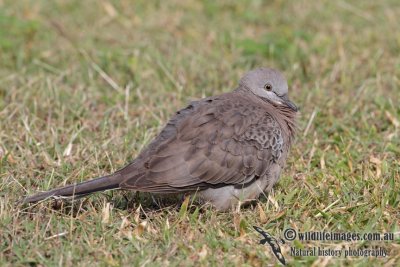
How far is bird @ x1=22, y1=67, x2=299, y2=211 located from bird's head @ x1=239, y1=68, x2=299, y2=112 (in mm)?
350

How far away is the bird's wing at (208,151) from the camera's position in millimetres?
4914

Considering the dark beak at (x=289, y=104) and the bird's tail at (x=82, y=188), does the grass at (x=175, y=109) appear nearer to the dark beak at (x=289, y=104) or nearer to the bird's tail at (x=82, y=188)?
the bird's tail at (x=82, y=188)

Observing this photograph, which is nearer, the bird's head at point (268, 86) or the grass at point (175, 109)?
the grass at point (175, 109)

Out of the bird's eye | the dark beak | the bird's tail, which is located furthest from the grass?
the bird's eye

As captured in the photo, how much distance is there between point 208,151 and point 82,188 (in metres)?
0.91

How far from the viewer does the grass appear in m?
4.47

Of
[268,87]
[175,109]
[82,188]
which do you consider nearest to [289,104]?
[268,87]

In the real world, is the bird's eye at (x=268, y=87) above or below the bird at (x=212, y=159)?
above

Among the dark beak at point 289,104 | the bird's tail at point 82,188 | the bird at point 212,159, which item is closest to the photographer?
the bird's tail at point 82,188

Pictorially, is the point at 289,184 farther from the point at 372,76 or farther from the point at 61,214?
the point at 372,76

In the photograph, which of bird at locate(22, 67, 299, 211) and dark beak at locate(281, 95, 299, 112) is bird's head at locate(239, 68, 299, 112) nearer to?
dark beak at locate(281, 95, 299, 112)

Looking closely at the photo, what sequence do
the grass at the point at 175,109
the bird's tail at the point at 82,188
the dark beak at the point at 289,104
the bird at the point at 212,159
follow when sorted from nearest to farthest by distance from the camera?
the grass at the point at 175,109, the bird's tail at the point at 82,188, the bird at the point at 212,159, the dark beak at the point at 289,104

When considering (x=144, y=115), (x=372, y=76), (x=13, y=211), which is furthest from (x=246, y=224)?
(x=372, y=76)

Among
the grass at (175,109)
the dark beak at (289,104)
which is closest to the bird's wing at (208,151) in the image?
the grass at (175,109)
